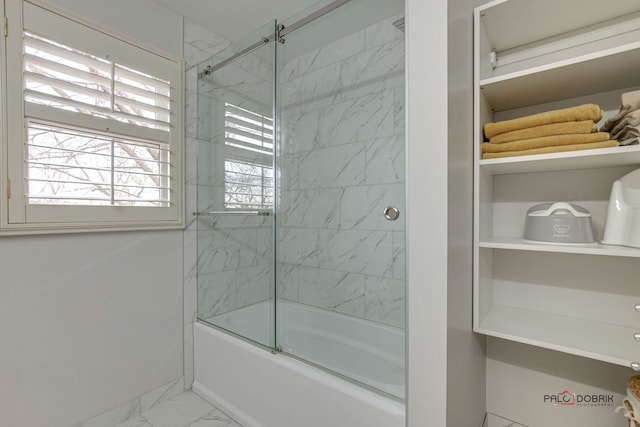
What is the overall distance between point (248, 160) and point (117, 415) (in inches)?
61.5

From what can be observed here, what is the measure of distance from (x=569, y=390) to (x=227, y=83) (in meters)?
2.30

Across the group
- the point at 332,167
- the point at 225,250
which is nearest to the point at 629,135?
the point at 332,167

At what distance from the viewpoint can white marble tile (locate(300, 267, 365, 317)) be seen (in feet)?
6.23

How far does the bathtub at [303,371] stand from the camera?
1.23m

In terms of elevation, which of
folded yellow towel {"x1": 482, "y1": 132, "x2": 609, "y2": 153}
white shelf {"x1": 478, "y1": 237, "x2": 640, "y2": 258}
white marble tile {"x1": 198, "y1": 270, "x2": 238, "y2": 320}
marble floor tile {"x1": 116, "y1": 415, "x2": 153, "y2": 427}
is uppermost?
folded yellow towel {"x1": 482, "y1": 132, "x2": 609, "y2": 153}

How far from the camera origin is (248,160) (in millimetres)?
1867

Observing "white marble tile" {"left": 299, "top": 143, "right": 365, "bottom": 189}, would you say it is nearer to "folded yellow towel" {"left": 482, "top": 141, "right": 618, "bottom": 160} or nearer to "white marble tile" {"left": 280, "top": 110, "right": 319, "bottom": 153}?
"white marble tile" {"left": 280, "top": 110, "right": 319, "bottom": 153}

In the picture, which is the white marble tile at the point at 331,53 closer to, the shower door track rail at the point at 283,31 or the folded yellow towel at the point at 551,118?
the shower door track rail at the point at 283,31

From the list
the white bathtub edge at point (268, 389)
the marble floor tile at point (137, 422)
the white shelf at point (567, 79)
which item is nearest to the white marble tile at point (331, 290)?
the white bathtub edge at point (268, 389)

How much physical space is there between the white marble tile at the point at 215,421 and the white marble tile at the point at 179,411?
0.11 ft

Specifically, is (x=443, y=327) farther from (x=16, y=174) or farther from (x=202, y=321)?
(x=16, y=174)

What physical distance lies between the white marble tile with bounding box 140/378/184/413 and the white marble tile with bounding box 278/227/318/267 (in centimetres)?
107

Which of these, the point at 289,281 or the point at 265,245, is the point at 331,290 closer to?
the point at 289,281

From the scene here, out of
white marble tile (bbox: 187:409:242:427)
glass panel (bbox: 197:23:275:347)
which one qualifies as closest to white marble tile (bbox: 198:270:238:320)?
glass panel (bbox: 197:23:275:347)
